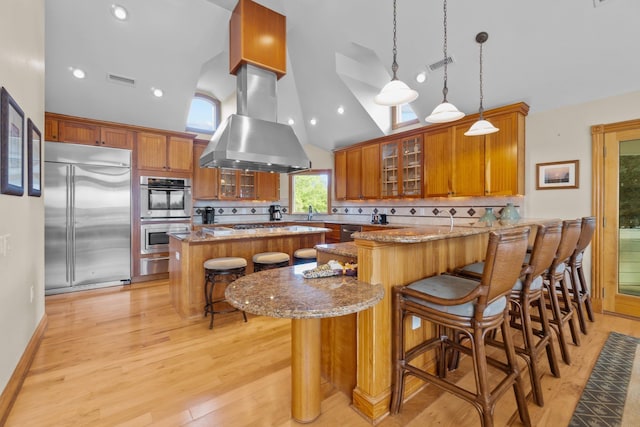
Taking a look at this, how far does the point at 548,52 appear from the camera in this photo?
10.1 feet

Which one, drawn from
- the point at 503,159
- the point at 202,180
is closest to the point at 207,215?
the point at 202,180

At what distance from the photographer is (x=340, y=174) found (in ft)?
20.4

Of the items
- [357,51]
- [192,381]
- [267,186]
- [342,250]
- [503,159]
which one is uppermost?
[357,51]

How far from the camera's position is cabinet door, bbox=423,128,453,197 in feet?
13.9

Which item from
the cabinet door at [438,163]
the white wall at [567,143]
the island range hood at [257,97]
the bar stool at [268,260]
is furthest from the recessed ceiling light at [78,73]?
the white wall at [567,143]

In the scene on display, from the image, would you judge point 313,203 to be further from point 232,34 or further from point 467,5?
point 467,5

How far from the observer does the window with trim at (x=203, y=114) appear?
18.0ft

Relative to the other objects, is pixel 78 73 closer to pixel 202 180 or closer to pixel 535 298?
pixel 202 180

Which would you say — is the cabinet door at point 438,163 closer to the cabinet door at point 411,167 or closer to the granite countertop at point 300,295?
the cabinet door at point 411,167

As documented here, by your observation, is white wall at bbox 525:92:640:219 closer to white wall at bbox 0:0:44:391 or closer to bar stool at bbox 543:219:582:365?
bar stool at bbox 543:219:582:365

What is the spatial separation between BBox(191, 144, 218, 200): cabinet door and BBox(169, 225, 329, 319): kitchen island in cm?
191

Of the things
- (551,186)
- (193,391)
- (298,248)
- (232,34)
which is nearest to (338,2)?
(232,34)

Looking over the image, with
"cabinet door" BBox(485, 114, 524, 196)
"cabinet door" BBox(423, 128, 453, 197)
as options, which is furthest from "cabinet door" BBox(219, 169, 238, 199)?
"cabinet door" BBox(485, 114, 524, 196)

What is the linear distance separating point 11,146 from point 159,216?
9.51 ft
